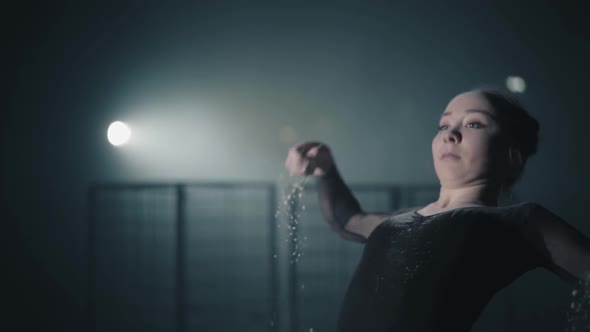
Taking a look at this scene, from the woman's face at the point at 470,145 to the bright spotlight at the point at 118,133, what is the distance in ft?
12.7

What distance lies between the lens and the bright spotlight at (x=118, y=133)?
4.45 meters

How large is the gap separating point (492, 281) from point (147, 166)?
462cm

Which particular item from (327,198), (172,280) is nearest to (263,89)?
(172,280)

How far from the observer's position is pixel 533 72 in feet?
16.0

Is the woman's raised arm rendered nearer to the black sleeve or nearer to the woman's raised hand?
the black sleeve

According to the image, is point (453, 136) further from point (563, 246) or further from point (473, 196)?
point (563, 246)

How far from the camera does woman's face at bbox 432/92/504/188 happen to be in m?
1.07

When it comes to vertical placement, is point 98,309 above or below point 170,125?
below

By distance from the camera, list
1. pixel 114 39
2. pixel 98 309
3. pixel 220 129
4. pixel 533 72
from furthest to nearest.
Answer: pixel 220 129
pixel 533 72
pixel 114 39
pixel 98 309

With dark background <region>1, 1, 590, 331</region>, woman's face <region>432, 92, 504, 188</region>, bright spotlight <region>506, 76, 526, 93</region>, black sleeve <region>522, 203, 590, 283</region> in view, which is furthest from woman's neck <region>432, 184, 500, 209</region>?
bright spotlight <region>506, 76, 526, 93</region>

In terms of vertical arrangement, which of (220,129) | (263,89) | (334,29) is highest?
(334,29)

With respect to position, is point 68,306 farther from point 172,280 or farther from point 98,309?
point 172,280

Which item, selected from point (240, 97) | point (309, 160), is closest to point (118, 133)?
point (240, 97)

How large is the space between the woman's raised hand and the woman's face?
12.9 inches
